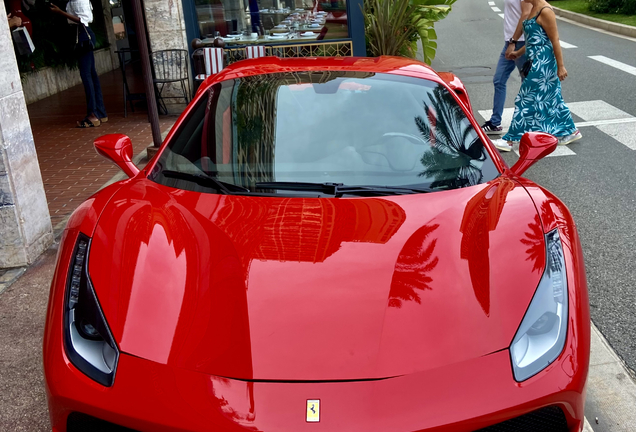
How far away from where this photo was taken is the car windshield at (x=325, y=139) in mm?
2834

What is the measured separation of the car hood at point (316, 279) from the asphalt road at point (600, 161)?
1427 millimetres

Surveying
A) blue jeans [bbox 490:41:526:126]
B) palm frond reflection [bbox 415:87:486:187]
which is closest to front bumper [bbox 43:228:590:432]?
palm frond reflection [bbox 415:87:486:187]

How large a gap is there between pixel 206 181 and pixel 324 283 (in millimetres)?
942

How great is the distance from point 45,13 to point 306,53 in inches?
228

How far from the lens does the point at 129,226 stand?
8.49 ft

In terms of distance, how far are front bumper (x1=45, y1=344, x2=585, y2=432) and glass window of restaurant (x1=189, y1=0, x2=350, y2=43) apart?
29.0 feet

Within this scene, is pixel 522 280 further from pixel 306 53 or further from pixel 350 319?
pixel 306 53

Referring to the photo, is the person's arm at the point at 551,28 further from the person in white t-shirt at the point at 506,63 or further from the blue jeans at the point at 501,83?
the blue jeans at the point at 501,83

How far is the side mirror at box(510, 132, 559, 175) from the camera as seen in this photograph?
3.13 meters

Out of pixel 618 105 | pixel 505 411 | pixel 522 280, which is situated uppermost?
pixel 522 280

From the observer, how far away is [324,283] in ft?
7.11

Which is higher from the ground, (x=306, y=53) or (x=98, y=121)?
(x=306, y=53)

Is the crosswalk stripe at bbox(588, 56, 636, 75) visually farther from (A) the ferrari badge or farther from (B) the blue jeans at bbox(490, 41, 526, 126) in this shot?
(A) the ferrari badge

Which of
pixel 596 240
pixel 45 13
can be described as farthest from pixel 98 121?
pixel 596 240
